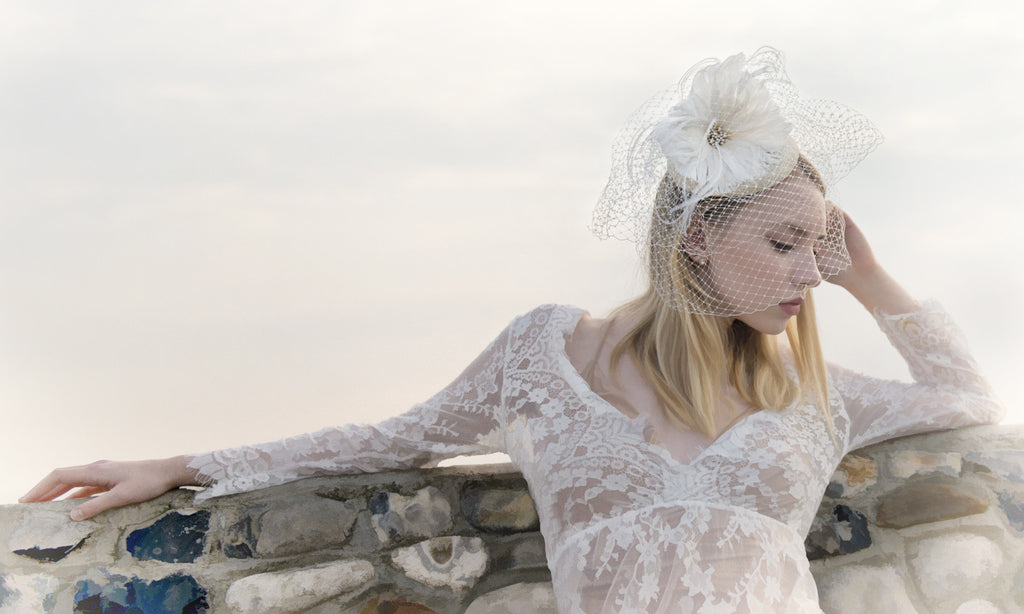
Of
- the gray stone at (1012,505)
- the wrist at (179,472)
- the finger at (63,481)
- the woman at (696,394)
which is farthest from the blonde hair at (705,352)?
the finger at (63,481)

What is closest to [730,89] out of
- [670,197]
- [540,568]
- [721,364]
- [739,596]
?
[670,197]

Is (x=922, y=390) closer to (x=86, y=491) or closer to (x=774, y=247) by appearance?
(x=774, y=247)

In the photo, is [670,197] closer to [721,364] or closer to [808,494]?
[721,364]

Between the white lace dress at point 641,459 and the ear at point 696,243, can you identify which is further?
the ear at point 696,243

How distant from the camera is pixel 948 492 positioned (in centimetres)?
239

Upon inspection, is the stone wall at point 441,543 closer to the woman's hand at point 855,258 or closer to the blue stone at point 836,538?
the blue stone at point 836,538

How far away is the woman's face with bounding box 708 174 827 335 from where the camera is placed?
6.83ft

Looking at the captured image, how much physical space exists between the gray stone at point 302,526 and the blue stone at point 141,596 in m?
0.18

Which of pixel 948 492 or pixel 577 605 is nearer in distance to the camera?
pixel 577 605

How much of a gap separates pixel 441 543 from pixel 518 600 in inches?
9.9

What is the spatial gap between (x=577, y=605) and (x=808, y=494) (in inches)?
23.9

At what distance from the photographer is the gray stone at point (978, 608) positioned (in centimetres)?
232

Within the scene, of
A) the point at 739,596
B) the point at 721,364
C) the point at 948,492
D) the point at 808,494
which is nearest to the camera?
the point at 739,596

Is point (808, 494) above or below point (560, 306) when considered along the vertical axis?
below
